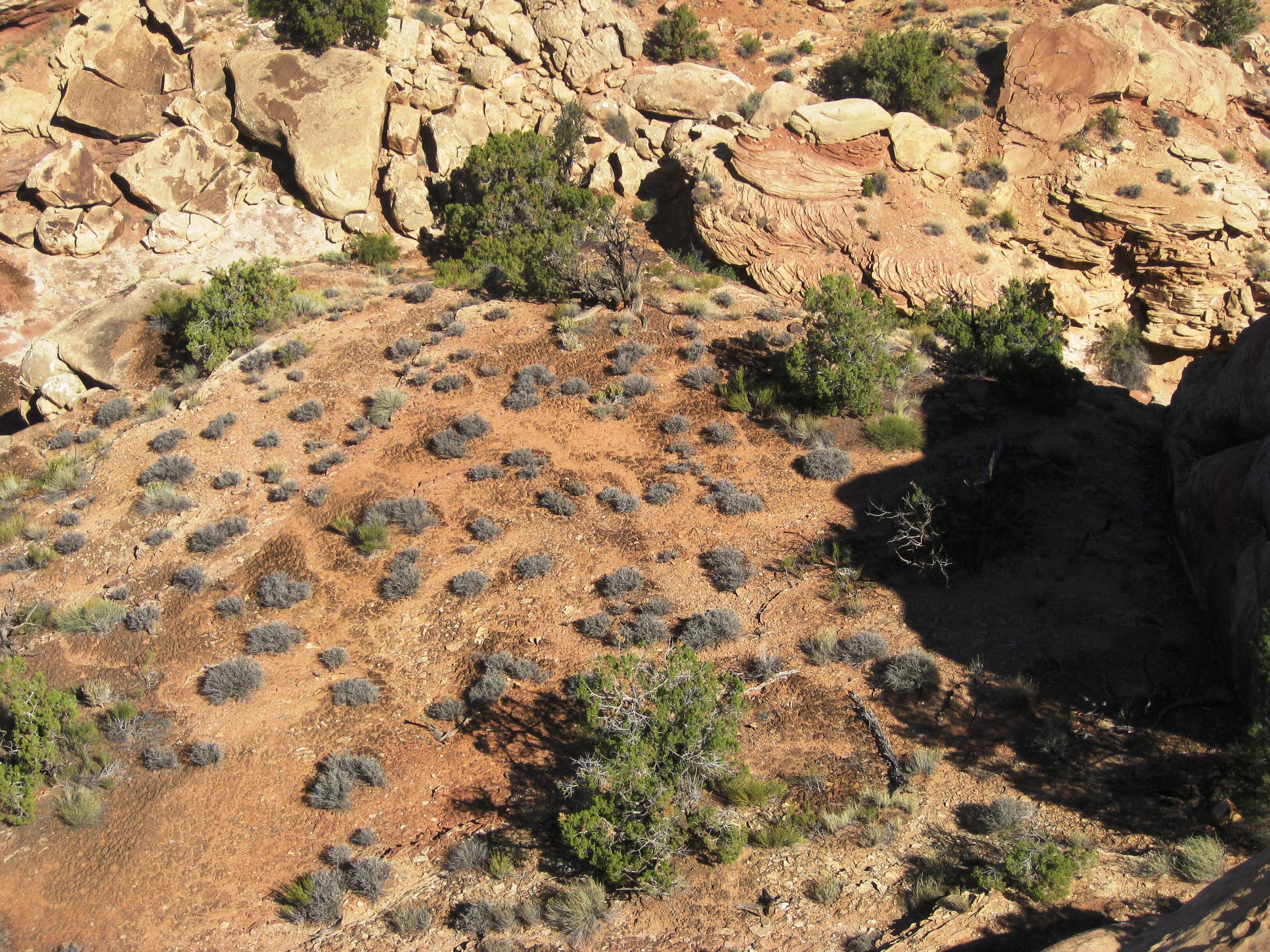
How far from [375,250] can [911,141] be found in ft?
51.0

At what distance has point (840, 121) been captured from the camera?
891 inches

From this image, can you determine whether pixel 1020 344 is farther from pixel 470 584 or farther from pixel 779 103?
pixel 779 103

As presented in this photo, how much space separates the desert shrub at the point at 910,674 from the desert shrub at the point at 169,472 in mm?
13392

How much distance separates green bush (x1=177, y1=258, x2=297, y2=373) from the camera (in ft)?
65.1

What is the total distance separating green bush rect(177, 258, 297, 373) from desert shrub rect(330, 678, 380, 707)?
36.7 feet

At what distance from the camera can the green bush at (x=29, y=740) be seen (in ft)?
35.3

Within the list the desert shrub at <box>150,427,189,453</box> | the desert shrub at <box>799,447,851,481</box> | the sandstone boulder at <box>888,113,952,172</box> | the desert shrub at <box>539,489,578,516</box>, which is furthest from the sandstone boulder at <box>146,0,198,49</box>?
the desert shrub at <box>799,447,851,481</box>

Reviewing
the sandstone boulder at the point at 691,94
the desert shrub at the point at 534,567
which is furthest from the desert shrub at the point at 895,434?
the sandstone boulder at the point at 691,94

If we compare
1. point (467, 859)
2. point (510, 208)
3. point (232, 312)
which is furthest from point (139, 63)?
point (467, 859)

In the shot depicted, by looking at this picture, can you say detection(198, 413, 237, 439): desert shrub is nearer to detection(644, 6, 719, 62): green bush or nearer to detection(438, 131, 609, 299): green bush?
detection(438, 131, 609, 299): green bush

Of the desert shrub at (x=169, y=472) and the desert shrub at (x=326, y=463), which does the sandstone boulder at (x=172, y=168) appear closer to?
the desert shrub at (x=169, y=472)

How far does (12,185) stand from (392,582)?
71.1ft

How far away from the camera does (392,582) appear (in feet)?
44.5

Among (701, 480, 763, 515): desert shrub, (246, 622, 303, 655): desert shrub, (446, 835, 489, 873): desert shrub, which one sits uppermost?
(701, 480, 763, 515): desert shrub
